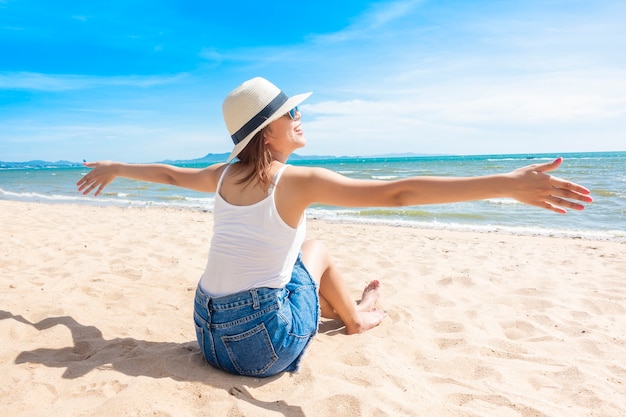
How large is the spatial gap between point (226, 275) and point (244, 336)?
331mm

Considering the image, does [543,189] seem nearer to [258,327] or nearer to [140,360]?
[258,327]

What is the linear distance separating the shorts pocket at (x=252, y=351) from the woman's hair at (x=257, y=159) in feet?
2.46

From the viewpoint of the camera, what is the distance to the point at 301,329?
2428mm

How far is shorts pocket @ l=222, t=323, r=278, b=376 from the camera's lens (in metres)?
2.28

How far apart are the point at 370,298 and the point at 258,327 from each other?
1.57 metres

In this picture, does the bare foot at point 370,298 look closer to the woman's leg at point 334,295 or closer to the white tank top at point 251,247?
the woman's leg at point 334,295

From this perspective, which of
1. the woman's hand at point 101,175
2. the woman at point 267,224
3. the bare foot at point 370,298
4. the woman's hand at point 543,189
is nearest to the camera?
the woman's hand at point 543,189

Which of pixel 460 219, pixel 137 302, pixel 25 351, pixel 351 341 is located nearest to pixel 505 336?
pixel 351 341

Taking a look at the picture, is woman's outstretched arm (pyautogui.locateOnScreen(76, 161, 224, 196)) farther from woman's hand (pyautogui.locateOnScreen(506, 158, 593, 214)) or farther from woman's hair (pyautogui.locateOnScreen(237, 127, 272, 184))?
woman's hand (pyautogui.locateOnScreen(506, 158, 593, 214))

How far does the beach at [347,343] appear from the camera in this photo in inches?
86.8

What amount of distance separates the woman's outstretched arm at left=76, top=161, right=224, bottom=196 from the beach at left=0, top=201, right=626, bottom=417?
1.04m

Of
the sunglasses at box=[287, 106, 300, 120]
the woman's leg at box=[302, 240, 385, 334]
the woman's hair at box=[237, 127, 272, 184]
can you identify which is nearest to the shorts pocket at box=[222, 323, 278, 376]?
the woman's leg at box=[302, 240, 385, 334]

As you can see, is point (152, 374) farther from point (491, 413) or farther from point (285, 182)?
point (491, 413)

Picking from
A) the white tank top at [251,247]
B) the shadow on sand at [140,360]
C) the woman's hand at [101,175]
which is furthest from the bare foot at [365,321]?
the woman's hand at [101,175]
